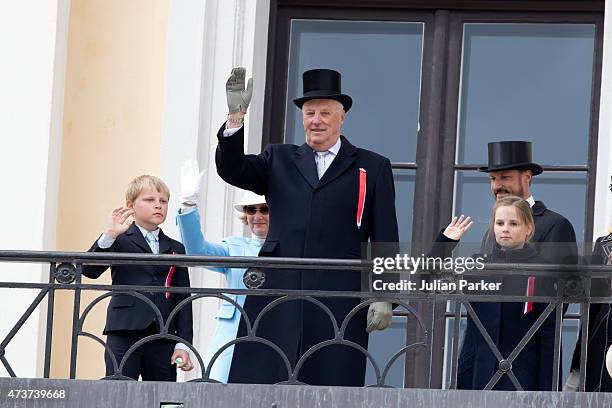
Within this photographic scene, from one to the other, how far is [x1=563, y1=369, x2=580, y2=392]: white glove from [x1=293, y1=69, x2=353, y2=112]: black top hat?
1.57 meters

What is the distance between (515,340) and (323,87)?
1428mm

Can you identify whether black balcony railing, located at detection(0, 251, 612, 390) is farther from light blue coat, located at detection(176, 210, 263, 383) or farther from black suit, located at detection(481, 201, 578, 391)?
light blue coat, located at detection(176, 210, 263, 383)

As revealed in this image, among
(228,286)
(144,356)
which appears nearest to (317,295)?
(228,286)

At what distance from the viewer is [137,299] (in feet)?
31.9

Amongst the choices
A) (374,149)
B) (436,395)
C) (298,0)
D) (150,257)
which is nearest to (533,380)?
(436,395)

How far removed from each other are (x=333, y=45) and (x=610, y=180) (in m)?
1.81

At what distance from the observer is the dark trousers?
9.73 meters

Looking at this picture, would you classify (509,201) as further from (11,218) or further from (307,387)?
(11,218)

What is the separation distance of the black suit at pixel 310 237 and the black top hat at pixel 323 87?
9.2 inches

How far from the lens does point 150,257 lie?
9.45 meters

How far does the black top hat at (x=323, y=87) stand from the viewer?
31.9 ft

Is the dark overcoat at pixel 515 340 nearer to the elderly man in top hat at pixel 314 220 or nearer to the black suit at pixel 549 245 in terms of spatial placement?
the black suit at pixel 549 245

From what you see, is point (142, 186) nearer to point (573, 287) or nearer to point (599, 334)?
point (573, 287)

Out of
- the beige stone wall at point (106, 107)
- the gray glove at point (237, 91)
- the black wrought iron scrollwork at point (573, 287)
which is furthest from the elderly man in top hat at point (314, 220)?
the beige stone wall at point (106, 107)
